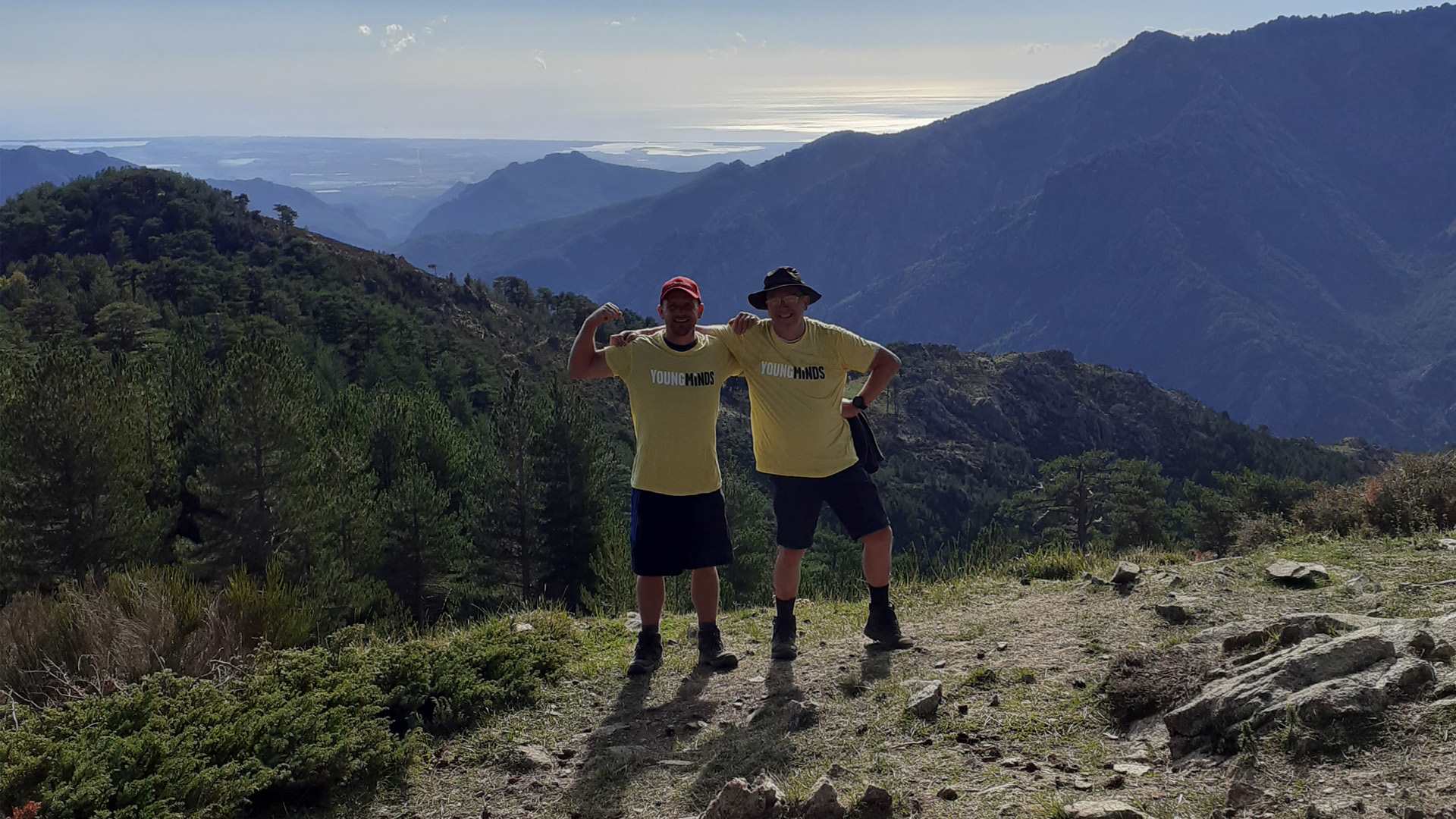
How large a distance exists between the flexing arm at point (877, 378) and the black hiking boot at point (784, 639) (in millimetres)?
1290

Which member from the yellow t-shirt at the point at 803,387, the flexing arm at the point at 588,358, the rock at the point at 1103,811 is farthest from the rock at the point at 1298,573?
the flexing arm at the point at 588,358

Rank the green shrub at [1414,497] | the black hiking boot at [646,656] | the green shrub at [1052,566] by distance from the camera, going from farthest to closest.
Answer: the green shrub at [1414,497] < the green shrub at [1052,566] < the black hiking boot at [646,656]

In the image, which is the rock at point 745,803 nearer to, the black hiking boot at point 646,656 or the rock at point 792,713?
the rock at point 792,713

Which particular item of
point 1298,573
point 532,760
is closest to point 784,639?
point 532,760

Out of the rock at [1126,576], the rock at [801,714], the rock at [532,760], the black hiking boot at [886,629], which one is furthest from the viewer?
the rock at [1126,576]

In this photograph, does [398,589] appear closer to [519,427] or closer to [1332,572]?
[519,427]

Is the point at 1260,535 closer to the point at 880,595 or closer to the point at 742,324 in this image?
the point at 880,595

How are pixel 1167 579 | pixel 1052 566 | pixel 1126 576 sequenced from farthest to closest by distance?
pixel 1052 566, pixel 1126 576, pixel 1167 579

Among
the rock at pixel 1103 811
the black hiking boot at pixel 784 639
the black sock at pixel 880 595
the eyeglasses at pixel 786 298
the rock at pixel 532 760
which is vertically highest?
the eyeglasses at pixel 786 298

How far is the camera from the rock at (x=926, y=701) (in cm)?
441

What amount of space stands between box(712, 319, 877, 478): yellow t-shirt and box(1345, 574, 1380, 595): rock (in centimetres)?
318

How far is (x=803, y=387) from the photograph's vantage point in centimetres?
524

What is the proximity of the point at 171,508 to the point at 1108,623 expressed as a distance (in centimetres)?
1880

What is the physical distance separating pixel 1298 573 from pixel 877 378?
304 centimetres
